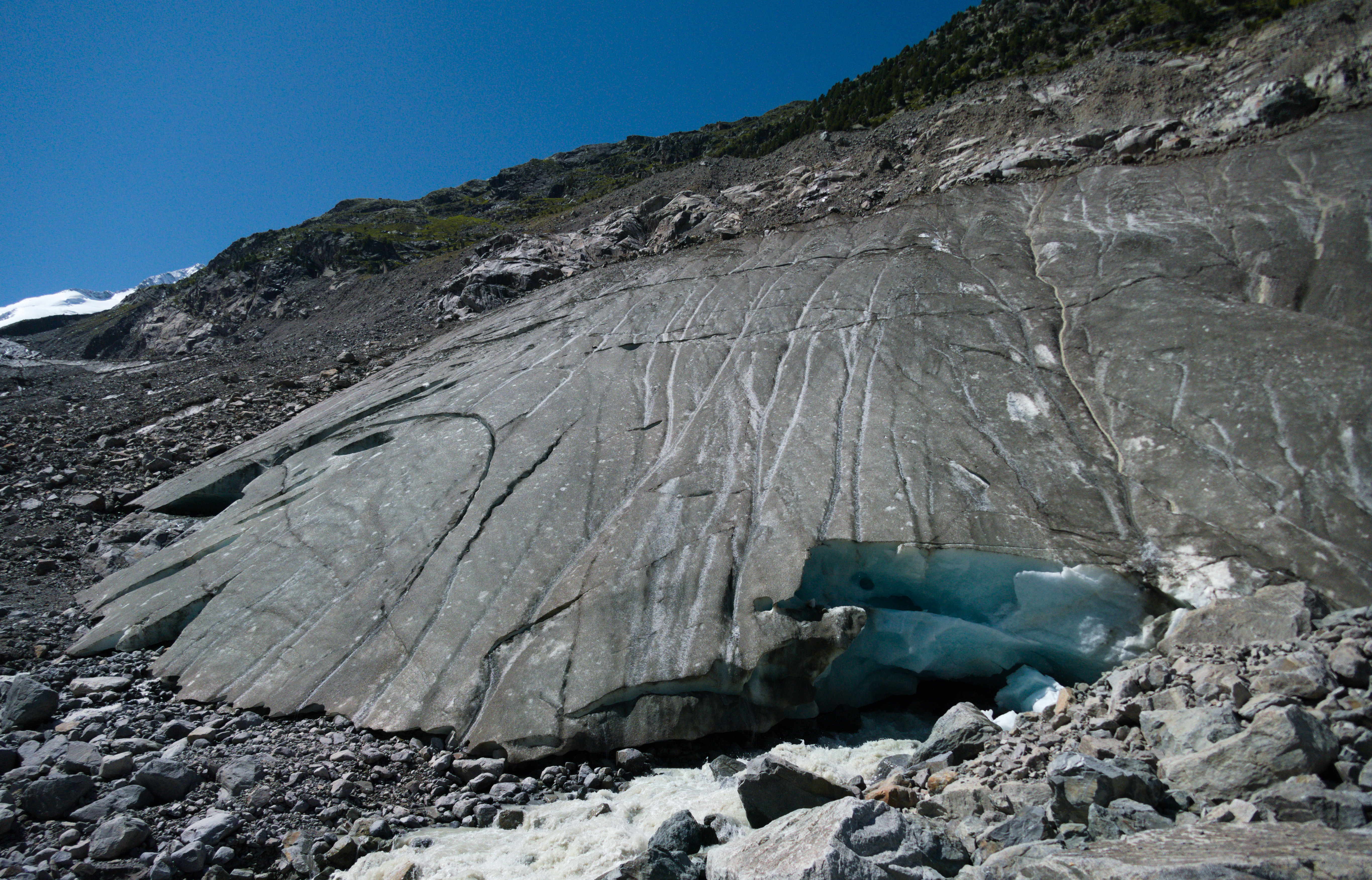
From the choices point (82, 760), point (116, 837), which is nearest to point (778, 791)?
point (116, 837)

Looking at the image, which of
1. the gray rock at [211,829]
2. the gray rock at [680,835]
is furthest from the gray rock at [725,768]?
the gray rock at [211,829]

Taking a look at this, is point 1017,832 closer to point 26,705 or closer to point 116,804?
point 116,804

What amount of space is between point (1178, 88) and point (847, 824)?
23.3 meters

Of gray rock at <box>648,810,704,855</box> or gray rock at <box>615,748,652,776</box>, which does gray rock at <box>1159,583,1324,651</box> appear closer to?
gray rock at <box>648,810,704,855</box>

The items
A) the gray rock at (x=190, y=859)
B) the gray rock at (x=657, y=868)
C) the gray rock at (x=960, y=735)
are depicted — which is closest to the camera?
the gray rock at (x=657, y=868)

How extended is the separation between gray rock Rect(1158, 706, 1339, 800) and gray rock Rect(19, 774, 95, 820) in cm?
1122

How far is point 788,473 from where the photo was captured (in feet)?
37.8

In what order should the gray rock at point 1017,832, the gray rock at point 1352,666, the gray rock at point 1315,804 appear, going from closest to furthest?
the gray rock at point 1315,804
the gray rock at point 1017,832
the gray rock at point 1352,666

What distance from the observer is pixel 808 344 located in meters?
14.5

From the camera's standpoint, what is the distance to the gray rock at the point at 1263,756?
16.4ft

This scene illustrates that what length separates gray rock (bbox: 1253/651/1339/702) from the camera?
5.90 meters

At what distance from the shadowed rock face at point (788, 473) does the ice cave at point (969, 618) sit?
0.31 m

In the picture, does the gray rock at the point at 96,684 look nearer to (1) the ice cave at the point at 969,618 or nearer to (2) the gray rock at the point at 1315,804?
(1) the ice cave at the point at 969,618

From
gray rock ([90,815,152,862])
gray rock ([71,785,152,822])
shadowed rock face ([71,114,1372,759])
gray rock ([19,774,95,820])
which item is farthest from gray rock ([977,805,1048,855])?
gray rock ([19,774,95,820])
